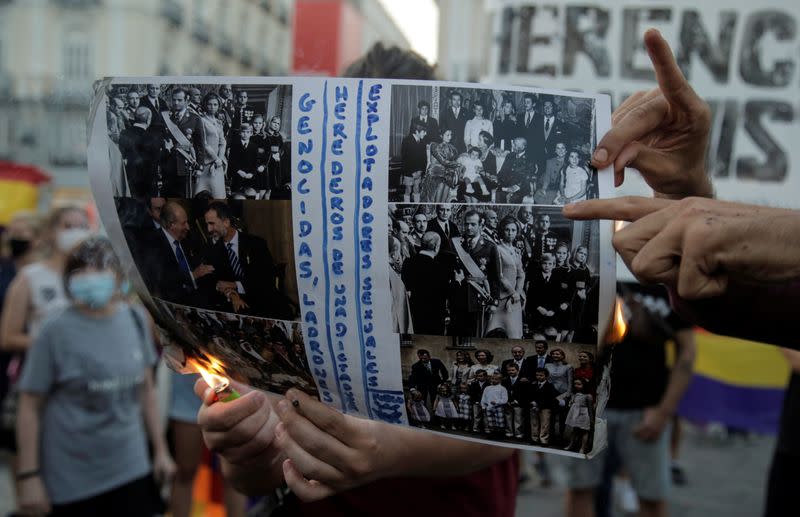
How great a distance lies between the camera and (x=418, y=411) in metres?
1.04

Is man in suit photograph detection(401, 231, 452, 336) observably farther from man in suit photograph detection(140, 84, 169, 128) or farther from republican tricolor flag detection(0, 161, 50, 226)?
republican tricolor flag detection(0, 161, 50, 226)

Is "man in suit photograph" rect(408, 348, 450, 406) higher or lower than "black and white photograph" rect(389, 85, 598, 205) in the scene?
lower

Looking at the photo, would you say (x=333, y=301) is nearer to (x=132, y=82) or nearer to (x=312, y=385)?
(x=312, y=385)

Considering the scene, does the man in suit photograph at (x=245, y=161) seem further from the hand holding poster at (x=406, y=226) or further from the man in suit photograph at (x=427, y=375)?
the man in suit photograph at (x=427, y=375)

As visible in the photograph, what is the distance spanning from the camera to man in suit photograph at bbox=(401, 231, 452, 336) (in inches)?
38.2

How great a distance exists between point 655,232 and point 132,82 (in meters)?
0.63

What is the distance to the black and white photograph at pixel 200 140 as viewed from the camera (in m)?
0.99

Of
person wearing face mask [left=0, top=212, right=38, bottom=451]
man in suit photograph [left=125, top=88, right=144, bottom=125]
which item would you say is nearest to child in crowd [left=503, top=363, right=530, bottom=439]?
man in suit photograph [left=125, top=88, right=144, bottom=125]

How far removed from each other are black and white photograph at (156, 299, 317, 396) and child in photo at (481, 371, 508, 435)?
0.23m

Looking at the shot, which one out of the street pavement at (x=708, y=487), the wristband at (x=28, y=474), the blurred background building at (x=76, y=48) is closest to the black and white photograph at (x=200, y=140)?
the wristband at (x=28, y=474)

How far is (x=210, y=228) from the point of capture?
1.01m

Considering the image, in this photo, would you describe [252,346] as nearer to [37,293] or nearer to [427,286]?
[427,286]

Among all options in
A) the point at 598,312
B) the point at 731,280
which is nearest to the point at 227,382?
the point at 598,312

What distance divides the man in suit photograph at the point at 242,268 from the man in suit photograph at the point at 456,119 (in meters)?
0.25
